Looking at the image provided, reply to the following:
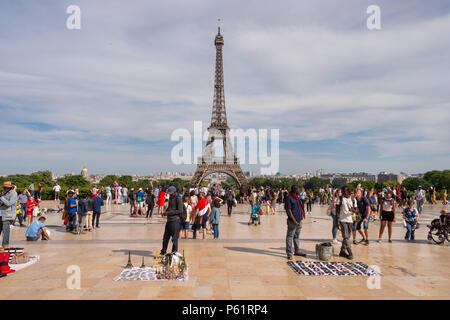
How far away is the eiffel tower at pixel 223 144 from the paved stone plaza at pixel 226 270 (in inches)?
2035

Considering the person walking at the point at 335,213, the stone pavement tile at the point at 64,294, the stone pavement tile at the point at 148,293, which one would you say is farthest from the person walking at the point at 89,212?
the person walking at the point at 335,213

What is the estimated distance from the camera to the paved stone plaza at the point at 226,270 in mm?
5695

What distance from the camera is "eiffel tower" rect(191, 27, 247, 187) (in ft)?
210

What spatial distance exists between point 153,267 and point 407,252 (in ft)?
23.9

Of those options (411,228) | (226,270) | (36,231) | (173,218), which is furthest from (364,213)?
(36,231)

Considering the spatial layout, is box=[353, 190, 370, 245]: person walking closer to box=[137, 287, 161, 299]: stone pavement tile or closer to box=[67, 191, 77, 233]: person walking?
box=[137, 287, 161, 299]: stone pavement tile

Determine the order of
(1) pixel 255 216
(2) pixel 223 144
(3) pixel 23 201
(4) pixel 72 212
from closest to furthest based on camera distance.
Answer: (4) pixel 72 212, (3) pixel 23 201, (1) pixel 255 216, (2) pixel 223 144

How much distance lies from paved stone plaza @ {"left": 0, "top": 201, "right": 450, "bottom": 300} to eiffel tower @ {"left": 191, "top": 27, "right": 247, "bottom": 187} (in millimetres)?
51692

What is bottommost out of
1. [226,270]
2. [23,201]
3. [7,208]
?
[226,270]

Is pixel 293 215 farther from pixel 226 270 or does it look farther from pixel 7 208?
pixel 7 208

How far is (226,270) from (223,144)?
2423 inches

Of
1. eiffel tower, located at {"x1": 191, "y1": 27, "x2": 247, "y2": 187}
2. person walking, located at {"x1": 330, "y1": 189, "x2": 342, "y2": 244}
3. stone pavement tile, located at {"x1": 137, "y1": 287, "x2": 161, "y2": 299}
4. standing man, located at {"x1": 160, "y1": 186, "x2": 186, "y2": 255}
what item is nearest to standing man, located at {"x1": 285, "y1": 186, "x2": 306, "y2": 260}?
person walking, located at {"x1": 330, "y1": 189, "x2": 342, "y2": 244}

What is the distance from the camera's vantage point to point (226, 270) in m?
7.13

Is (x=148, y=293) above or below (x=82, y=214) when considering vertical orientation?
below
